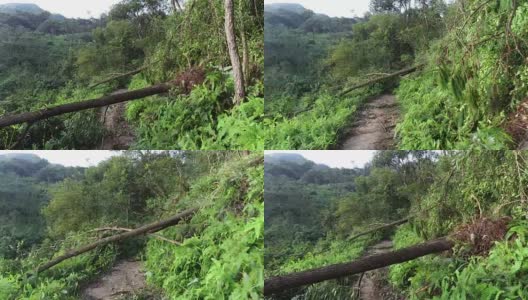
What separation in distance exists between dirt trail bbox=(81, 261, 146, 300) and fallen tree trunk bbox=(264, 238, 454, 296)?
731 millimetres

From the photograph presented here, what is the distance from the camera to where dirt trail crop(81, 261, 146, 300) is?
11.1 feet

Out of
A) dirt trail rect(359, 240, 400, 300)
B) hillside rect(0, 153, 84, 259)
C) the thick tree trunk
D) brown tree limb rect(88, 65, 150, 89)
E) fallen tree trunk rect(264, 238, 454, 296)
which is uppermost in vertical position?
the thick tree trunk

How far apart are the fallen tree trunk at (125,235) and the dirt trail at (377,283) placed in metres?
0.92

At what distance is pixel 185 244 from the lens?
11.0 feet

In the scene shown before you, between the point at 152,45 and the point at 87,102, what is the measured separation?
1.38 feet

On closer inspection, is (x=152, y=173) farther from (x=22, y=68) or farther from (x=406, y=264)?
(x=406, y=264)

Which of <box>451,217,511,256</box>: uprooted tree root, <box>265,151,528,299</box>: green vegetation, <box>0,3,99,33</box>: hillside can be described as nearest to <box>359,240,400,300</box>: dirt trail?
<box>265,151,528,299</box>: green vegetation

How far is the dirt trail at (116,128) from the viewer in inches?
129

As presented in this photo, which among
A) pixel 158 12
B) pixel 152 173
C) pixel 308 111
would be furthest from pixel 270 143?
pixel 158 12

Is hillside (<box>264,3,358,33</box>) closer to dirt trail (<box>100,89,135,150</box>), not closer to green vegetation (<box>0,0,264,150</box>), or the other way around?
green vegetation (<box>0,0,264,150</box>)

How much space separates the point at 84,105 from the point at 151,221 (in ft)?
2.18

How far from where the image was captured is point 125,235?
11.2 feet

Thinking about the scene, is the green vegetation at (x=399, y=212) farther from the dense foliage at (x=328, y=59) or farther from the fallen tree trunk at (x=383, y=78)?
the fallen tree trunk at (x=383, y=78)

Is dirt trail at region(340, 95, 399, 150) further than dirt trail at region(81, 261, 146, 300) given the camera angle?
No
